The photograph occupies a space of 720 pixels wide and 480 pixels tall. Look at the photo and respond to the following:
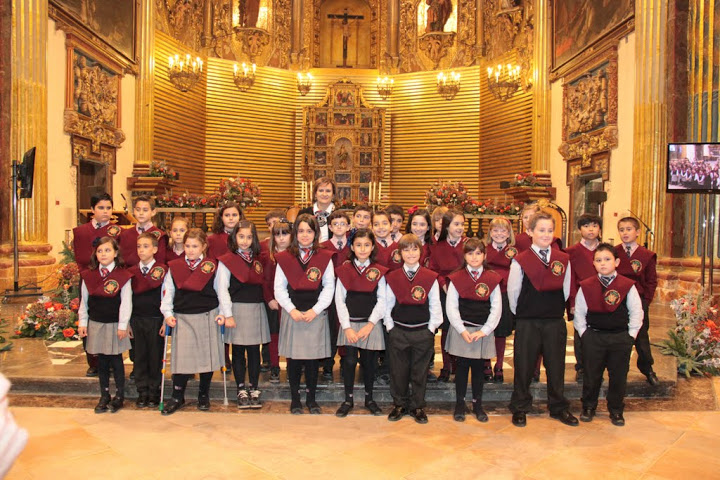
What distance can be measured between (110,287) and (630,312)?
3682mm

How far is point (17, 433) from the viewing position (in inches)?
39.4

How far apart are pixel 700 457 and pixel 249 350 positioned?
304cm

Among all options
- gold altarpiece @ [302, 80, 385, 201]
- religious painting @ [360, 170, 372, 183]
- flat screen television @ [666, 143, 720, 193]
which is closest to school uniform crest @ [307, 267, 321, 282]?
flat screen television @ [666, 143, 720, 193]

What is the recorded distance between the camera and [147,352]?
4348 mm

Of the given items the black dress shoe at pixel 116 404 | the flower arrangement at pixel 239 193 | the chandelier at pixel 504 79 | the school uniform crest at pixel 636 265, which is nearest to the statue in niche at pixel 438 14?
the chandelier at pixel 504 79

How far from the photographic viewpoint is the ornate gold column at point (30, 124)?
338 inches

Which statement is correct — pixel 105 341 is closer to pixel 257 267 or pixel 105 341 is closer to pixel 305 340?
pixel 257 267

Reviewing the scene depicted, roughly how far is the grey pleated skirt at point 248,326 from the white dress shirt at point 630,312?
7.52 feet

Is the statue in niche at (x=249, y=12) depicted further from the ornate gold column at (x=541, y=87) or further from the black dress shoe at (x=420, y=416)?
the black dress shoe at (x=420, y=416)

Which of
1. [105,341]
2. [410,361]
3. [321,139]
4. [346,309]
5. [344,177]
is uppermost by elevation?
[321,139]

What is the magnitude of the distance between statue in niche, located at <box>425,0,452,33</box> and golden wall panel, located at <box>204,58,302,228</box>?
4.13 metres

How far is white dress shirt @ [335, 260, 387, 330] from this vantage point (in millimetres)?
4141

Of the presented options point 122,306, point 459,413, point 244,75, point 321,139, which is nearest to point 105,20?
point 244,75

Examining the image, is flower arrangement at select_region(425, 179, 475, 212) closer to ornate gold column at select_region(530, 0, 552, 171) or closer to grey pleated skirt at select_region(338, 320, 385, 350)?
ornate gold column at select_region(530, 0, 552, 171)
